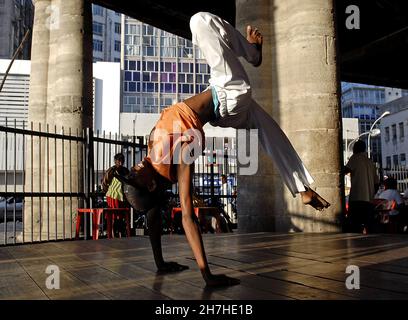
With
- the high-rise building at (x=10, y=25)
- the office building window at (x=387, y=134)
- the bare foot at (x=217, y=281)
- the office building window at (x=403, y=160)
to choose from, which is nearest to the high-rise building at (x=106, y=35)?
the high-rise building at (x=10, y=25)

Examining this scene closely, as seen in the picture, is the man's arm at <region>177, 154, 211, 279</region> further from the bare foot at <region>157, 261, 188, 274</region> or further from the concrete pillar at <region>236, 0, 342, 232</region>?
the concrete pillar at <region>236, 0, 342, 232</region>

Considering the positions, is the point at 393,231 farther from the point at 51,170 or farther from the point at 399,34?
the point at 399,34

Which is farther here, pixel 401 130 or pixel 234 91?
pixel 401 130

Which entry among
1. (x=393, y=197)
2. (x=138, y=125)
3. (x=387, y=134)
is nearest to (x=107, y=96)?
(x=138, y=125)

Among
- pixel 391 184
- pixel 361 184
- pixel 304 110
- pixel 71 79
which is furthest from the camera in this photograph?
pixel 71 79

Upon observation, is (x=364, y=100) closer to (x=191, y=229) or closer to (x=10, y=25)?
(x=10, y=25)

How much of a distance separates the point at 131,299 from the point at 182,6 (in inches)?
590

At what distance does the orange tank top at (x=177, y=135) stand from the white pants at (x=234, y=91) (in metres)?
0.27

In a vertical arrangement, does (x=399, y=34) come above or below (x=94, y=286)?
above

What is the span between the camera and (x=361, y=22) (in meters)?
18.3

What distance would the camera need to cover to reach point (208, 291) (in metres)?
3.22

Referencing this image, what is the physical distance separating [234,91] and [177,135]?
1.83 feet

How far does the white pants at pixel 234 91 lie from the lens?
146 inches
